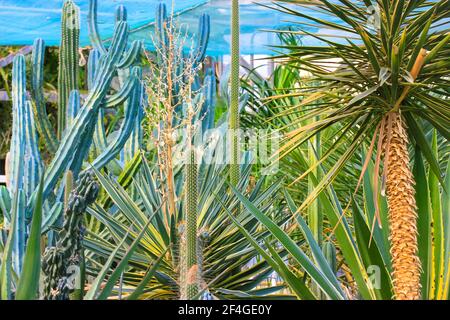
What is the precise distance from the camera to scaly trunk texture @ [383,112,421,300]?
1.16 m

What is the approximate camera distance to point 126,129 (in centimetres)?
288

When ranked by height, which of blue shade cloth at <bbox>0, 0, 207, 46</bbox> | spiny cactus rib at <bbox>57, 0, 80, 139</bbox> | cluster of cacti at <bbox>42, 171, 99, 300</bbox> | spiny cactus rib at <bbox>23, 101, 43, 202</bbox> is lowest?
cluster of cacti at <bbox>42, 171, 99, 300</bbox>

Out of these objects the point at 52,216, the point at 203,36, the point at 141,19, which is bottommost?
the point at 52,216

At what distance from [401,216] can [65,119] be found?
210 centimetres

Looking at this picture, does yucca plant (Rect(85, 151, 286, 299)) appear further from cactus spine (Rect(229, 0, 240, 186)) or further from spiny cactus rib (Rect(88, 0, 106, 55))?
spiny cactus rib (Rect(88, 0, 106, 55))

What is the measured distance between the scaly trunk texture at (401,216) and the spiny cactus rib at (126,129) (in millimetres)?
1728

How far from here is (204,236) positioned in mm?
2000

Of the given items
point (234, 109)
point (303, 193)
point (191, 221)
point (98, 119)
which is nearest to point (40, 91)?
point (98, 119)

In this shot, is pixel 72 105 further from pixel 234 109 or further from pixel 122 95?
pixel 234 109

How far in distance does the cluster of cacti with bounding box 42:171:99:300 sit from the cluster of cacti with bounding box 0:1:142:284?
871 mm

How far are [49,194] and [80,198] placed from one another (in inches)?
53.1

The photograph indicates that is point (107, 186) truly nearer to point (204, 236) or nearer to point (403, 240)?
point (204, 236)

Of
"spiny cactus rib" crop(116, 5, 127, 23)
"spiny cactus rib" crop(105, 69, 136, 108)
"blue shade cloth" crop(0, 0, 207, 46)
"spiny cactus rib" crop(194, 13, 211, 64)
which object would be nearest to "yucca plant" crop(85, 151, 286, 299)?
"spiny cactus rib" crop(105, 69, 136, 108)

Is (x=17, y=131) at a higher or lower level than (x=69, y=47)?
lower
